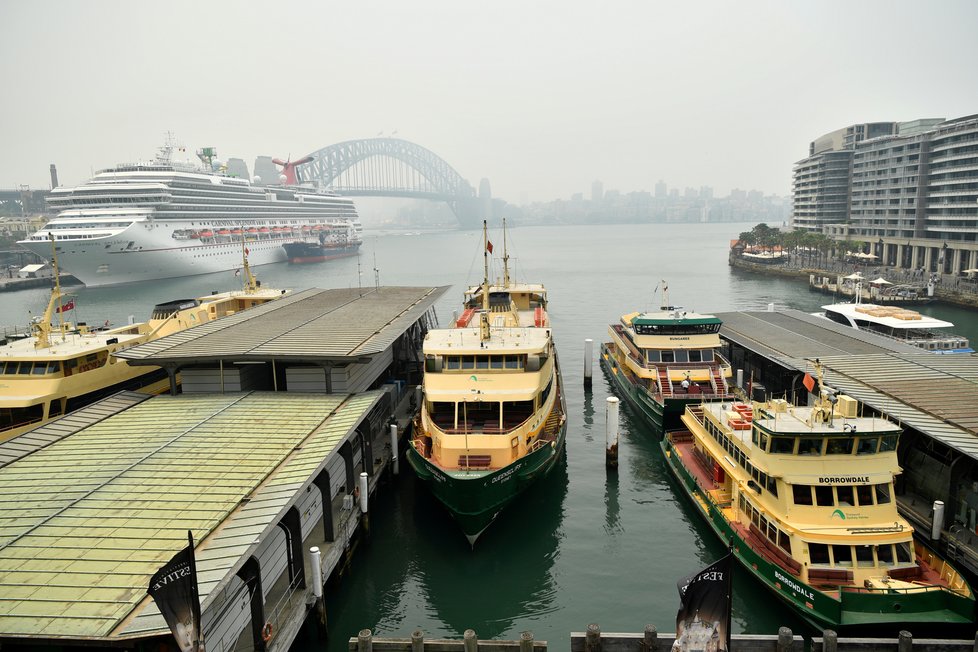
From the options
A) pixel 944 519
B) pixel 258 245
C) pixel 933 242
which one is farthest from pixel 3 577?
pixel 258 245

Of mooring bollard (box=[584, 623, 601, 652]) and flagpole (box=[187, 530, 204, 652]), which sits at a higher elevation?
flagpole (box=[187, 530, 204, 652])

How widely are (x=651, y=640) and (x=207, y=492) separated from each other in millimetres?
10569

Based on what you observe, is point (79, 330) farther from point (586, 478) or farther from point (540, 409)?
point (586, 478)

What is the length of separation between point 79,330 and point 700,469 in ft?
97.6

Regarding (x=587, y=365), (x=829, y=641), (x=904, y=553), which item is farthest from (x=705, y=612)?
(x=587, y=365)

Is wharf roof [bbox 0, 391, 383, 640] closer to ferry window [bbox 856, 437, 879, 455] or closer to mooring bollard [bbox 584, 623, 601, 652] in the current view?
mooring bollard [bbox 584, 623, 601, 652]

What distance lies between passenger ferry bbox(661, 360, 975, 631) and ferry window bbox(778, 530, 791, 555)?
0.03 metres

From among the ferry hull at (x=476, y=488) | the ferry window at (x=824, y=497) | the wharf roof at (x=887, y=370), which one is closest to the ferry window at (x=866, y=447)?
the ferry window at (x=824, y=497)

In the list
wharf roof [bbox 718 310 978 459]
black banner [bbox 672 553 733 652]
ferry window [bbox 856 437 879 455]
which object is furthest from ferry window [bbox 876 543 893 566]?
black banner [bbox 672 553 733 652]

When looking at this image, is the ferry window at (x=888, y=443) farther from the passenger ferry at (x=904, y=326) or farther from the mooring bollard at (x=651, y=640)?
the passenger ferry at (x=904, y=326)

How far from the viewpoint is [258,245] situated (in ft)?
439

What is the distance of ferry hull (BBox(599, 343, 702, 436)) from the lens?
28.8 metres

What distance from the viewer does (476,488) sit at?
19562 mm

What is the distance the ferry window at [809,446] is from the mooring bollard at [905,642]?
4.65 meters
